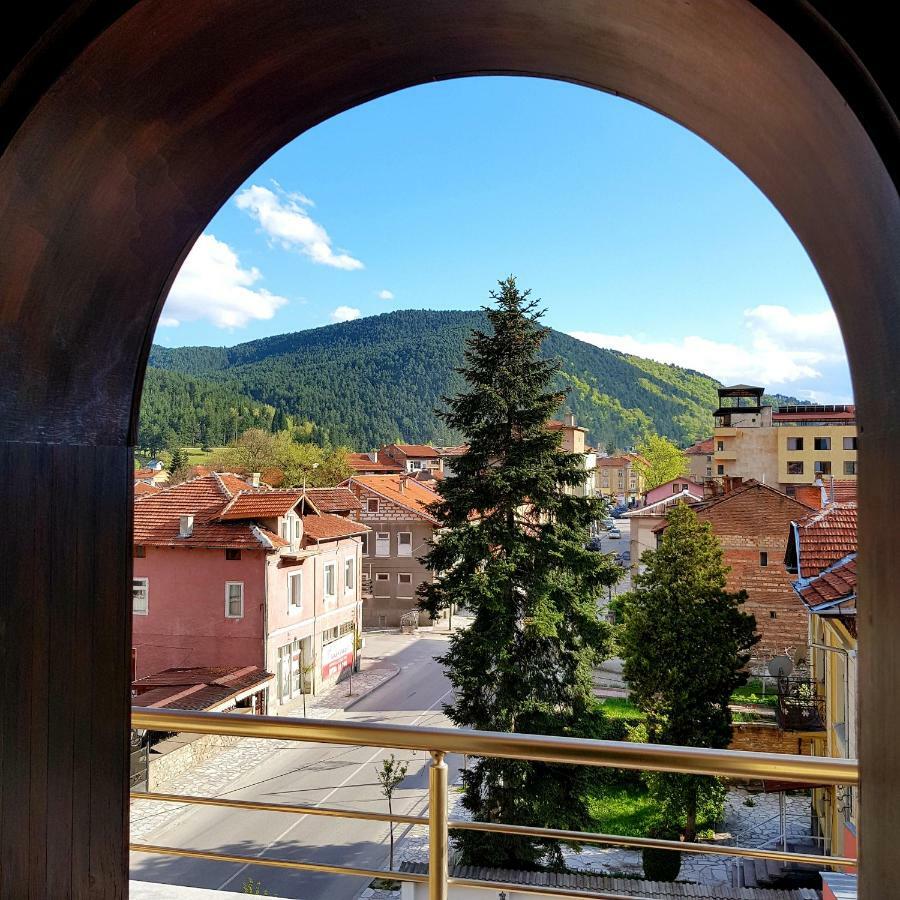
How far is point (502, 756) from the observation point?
4.19ft

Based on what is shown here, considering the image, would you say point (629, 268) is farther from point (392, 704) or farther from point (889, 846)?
point (889, 846)

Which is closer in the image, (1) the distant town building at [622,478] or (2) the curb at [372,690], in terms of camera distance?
(2) the curb at [372,690]

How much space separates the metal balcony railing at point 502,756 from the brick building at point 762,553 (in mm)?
15412

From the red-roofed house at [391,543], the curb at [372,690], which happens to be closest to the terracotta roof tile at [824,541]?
the curb at [372,690]

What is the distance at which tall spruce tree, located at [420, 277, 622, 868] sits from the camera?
954cm

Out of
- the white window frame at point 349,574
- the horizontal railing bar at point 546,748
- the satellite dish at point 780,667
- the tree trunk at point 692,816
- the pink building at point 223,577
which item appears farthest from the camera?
the white window frame at point 349,574

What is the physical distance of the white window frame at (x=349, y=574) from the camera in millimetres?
16938

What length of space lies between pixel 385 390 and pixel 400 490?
81.3 ft

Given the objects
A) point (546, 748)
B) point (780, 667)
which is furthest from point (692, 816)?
point (546, 748)

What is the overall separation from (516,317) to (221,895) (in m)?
10.1

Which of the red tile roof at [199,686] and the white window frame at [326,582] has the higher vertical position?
the white window frame at [326,582]

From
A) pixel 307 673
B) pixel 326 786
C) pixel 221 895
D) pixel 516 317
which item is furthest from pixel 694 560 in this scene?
pixel 221 895

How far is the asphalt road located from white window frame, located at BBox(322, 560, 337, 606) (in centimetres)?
221

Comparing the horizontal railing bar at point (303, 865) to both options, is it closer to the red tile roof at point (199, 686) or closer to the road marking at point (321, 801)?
the road marking at point (321, 801)
